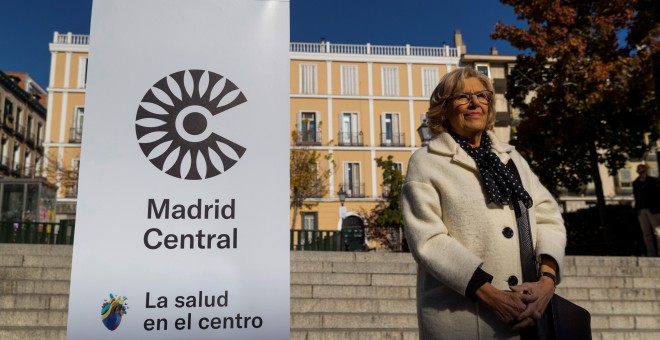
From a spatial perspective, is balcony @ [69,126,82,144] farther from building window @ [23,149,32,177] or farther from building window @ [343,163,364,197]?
building window @ [343,163,364,197]

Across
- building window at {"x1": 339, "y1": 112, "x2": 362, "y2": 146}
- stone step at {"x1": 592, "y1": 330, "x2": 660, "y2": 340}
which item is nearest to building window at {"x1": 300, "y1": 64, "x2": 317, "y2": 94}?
building window at {"x1": 339, "y1": 112, "x2": 362, "y2": 146}

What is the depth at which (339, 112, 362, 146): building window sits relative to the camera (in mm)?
35000

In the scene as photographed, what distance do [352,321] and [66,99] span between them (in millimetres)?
33663

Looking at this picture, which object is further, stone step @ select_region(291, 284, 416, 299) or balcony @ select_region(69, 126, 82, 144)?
balcony @ select_region(69, 126, 82, 144)

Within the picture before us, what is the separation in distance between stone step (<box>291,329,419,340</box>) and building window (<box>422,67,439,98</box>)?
3262cm

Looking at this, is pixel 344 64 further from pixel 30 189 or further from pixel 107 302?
pixel 107 302

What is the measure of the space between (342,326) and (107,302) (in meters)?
4.09

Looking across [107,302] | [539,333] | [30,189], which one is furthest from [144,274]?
[30,189]

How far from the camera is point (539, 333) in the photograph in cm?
154

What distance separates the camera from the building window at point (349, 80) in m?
35.8

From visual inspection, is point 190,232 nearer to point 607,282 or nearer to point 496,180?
point 496,180

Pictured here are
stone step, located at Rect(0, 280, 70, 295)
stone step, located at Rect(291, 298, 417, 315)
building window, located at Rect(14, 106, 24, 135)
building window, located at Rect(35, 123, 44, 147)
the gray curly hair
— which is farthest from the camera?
building window, located at Rect(35, 123, 44, 147)

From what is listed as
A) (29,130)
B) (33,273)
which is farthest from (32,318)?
(29,130)

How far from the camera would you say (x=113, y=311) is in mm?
1713
